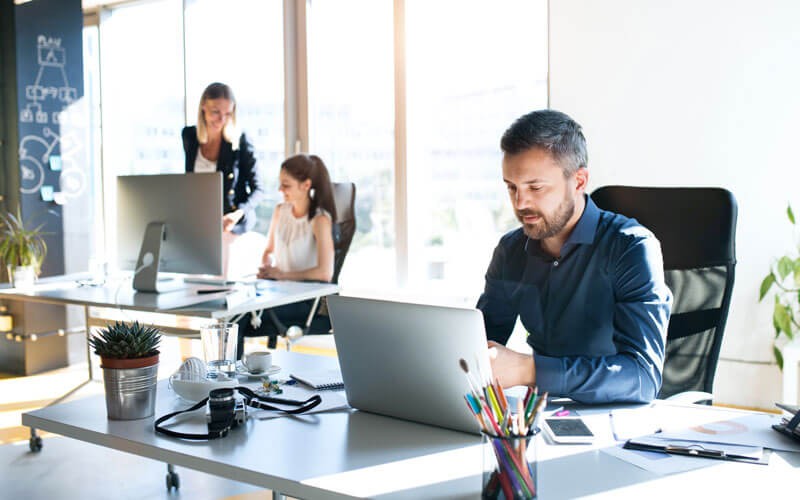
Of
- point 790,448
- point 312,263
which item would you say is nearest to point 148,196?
point 312,263

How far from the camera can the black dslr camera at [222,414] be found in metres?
1.38

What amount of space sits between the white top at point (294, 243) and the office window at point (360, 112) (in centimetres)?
130

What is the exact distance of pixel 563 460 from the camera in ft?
4.01

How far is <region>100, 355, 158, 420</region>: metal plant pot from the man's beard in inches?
35.5

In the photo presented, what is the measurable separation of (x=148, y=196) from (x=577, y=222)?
81.8 inches

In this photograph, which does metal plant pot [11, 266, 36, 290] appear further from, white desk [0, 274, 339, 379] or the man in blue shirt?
the man in blue shirt

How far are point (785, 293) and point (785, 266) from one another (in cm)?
24

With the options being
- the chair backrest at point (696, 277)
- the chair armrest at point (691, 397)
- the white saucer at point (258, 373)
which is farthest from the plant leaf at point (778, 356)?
the white saucer at point (258, 373)

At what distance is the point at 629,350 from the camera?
5.14 feet

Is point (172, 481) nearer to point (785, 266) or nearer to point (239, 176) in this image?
point (239, 176)

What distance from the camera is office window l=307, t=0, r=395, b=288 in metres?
5.12

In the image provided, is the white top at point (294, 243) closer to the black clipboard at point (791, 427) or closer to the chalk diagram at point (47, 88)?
the chalk diagram at point (47, 88)

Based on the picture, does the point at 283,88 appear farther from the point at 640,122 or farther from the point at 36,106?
the point at 640,122

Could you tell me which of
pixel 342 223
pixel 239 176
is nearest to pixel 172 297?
pixel 342 223
